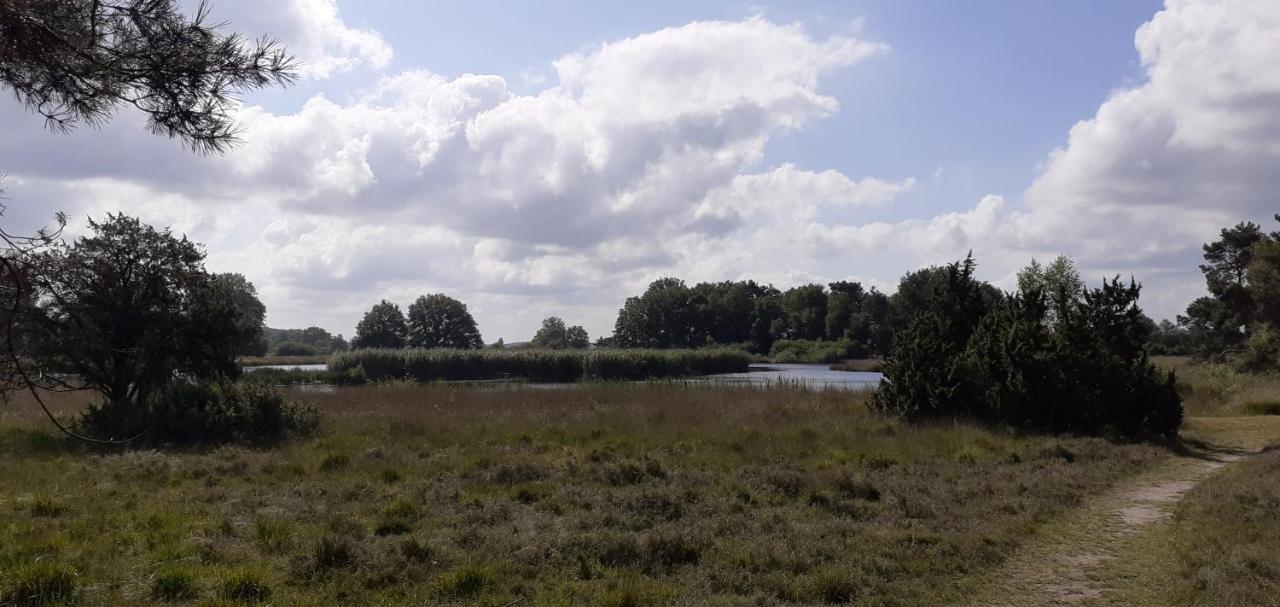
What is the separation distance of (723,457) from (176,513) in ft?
27.5

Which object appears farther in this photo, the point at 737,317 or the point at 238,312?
the point at 737,317

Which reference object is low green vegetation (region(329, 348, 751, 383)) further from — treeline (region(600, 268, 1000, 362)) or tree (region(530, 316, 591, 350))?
tree (region(530, 316, 591, 350))

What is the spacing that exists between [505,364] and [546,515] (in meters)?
46.3

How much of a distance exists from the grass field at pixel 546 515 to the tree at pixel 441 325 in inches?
3063

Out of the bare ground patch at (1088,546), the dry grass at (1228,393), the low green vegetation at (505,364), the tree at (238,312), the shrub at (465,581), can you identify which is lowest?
the bare ground patch at (1088,546)

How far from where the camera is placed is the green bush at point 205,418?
1861 cm

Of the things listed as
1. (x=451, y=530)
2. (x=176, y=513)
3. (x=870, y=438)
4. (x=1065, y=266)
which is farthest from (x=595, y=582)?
(x=1065, y=266)

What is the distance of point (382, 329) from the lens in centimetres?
9275

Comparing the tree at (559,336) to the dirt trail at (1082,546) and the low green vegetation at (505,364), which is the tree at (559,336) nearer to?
the low green vegetation at (505,364)

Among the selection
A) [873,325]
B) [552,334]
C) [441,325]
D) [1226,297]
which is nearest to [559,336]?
[552,334]

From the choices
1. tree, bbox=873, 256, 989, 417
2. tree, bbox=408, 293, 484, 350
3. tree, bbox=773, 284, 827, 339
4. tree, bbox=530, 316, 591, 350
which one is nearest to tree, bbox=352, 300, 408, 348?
tree, bbox=408, 293, 484, 350

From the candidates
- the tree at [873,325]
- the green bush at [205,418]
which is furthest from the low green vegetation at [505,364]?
the green bush at [205,418]

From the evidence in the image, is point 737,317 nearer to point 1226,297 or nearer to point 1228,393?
point 1226,297

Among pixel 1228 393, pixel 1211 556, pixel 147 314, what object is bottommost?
pixel 1211 556
